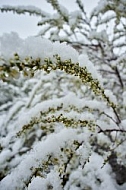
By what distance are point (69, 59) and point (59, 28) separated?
3.31ft

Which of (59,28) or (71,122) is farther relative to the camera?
(59,28)

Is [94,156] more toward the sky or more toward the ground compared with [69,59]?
more toward the ground

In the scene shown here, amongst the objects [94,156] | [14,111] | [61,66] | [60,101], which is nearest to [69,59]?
[61,66]

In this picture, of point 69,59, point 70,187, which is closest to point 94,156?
point 70,187

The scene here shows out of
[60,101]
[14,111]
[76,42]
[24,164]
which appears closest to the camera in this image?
[24,164]

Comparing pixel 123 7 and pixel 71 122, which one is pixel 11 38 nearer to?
pixel 71 122

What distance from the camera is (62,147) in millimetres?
877

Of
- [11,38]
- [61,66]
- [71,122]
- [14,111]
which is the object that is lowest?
[14,111]

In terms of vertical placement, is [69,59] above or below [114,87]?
above

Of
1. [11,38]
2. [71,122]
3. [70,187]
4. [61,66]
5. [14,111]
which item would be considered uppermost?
[11,38]

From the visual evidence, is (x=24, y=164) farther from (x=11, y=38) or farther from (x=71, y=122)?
(x=11, y=38)

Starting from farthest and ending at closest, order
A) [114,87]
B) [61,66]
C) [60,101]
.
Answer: [114,87] → [60,101] → [61,66]

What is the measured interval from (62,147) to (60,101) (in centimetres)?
41

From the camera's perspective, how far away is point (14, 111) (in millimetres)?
2510
